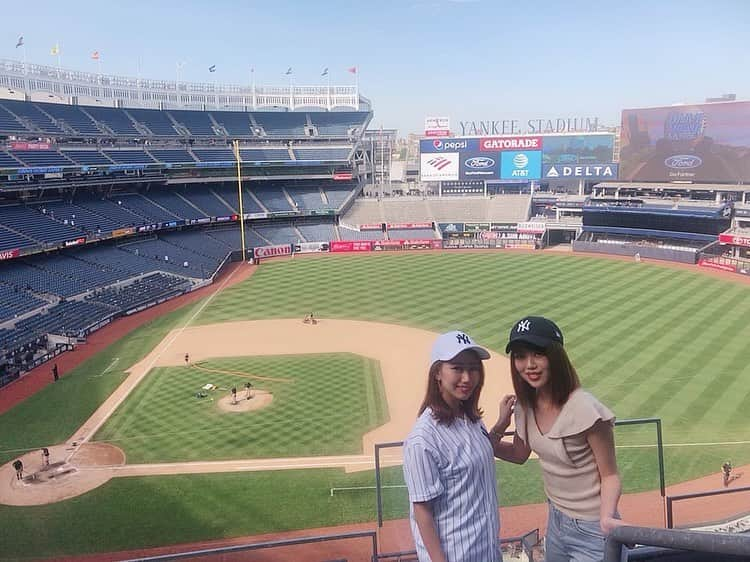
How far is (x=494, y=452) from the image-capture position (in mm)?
4598

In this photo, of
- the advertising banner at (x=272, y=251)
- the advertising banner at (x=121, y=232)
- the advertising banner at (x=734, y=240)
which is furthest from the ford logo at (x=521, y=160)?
the advertising banner at (x=121, y=232)

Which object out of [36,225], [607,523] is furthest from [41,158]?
[607,523]

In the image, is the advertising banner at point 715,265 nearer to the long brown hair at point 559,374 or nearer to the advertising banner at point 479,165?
the advertising banner at point 479,165

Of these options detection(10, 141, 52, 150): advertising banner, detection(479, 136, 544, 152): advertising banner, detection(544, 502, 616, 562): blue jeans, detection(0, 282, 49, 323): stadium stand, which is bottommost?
detection(0, 282, 49, 323): stadium stand

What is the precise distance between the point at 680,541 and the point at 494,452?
2311 mm

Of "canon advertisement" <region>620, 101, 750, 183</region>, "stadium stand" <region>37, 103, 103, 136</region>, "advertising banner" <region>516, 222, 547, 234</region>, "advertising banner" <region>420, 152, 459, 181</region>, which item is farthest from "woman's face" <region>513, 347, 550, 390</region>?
"advertising banner" <region>420, 152, 459, 181</region>

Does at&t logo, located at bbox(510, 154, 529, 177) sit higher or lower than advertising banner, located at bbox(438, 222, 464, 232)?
higher

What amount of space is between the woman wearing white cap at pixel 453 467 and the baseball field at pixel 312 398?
2775 mm

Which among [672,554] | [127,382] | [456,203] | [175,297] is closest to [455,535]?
[672,554]

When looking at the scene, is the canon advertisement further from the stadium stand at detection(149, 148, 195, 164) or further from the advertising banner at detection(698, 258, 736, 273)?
the stadium stand at detection(149, 148, 195, 164)

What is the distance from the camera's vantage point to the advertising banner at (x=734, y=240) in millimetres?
54419

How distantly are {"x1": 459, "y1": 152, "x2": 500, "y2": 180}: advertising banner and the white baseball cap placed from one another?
7603cm

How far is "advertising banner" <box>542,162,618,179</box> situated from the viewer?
238ft

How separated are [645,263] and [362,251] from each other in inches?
1197
